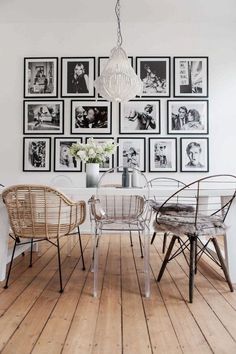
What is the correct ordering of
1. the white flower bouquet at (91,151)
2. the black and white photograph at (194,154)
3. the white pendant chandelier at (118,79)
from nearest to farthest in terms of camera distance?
the white flower bouquet at (91,151)
the white pendant chandelier at (118,79)
the black and white photograph at (194,154)

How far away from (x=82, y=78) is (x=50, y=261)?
267 centimetres

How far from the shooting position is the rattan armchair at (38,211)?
2.04 m

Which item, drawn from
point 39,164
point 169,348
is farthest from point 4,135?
point 169,348

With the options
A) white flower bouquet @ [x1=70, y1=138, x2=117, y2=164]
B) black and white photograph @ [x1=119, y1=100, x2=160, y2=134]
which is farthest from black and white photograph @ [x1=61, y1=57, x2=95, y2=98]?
white flower bouquet @ [x1=70, y1=138, x2=117, y2=164]

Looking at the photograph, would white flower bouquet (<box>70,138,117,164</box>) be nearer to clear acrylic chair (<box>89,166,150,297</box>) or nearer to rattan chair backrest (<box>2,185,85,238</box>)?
clear acrylic chair (<box>89,166,150,297</box>)

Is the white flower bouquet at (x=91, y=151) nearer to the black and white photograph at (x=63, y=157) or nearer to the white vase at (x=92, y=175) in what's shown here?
the white vase at (x=92, y=175)

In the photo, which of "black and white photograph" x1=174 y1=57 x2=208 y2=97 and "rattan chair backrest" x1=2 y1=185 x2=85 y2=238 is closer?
"rattan chair backrest" x1=2 y1=185 x2=85 y2=238

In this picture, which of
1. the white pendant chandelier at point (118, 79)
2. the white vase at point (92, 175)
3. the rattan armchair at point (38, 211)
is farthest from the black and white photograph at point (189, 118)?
the rattan armchair at point (38, 211)

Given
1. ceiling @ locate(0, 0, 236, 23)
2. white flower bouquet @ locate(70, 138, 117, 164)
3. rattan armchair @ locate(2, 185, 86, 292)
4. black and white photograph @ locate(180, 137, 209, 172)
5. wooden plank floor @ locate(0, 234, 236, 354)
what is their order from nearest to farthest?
wooden plank floor @ locate(0, 234, 236, 354) < rattan armchair @ locate(2, 185, 86, 292) < white flower bouquet @ locate(70, 138, 117, 164) < ceiling @ locate(0, 0, 236, 23) < black and white photograph @ locate(180, 137, 209, 172)

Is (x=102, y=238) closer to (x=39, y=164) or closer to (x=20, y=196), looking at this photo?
(x=39, y=164)

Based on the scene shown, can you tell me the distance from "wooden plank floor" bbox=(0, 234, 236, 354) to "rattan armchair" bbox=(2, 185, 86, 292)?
0.26m

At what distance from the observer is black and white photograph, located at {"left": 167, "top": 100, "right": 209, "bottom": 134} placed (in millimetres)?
4199

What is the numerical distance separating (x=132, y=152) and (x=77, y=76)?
1.37m

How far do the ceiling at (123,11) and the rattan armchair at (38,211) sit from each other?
2.91 m
